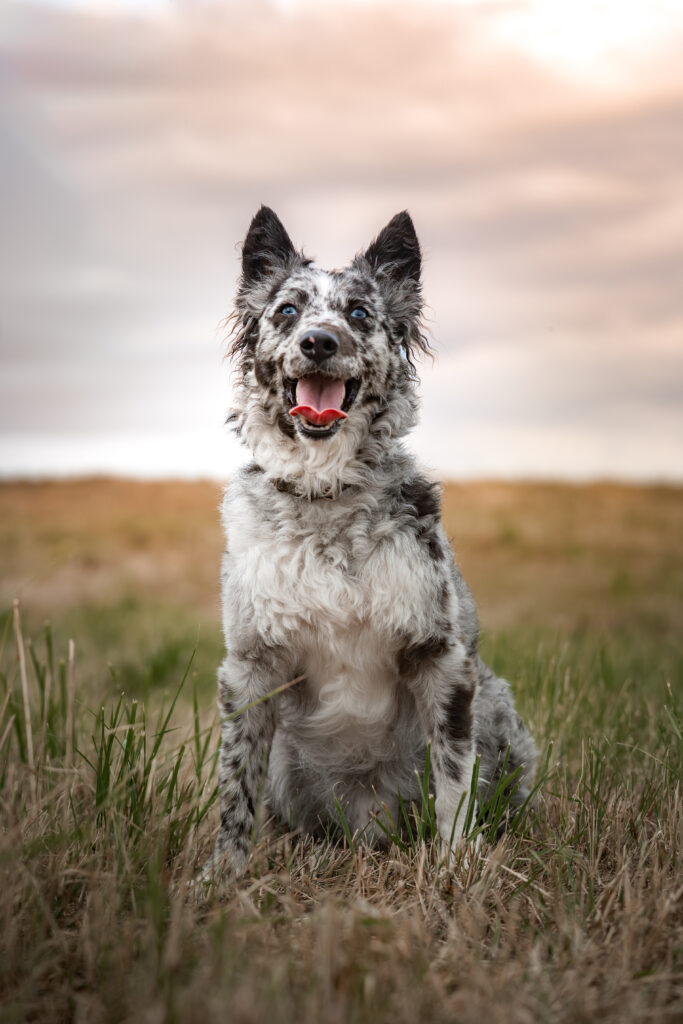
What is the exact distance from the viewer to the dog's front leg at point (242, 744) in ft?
12.2

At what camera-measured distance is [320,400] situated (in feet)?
12.4

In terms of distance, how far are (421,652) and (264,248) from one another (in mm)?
2143

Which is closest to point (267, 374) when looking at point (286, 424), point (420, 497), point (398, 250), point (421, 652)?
point (286, 424)

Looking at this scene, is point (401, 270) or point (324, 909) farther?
point (401, 270)

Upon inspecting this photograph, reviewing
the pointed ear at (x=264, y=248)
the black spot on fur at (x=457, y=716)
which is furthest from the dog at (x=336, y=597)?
the pointed ear at (x=264, y=248)

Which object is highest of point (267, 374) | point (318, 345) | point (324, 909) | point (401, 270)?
point (401, 270)

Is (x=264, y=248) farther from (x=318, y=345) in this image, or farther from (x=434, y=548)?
(x=434, y=548)

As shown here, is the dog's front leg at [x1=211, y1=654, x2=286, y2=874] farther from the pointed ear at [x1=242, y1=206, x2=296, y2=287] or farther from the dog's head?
the pointed ear at [x1=242, y1=206, x2=296, y2=287]

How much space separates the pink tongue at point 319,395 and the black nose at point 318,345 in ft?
0.46

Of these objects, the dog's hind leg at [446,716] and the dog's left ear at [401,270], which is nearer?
the dog's hind leg at [446,716]

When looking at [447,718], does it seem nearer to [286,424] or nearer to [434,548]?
[434,548]

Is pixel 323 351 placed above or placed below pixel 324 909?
above

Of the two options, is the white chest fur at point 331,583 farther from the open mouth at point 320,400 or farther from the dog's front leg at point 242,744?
the open mouth at point 320,400

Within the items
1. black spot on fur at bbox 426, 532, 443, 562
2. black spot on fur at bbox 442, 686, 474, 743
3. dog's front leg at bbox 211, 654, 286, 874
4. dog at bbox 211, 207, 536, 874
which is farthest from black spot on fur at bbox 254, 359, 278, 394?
black spot on fur at bbox 442, 686, 474, 743
